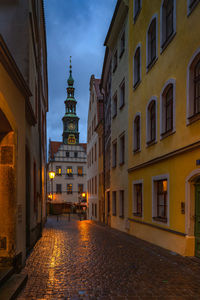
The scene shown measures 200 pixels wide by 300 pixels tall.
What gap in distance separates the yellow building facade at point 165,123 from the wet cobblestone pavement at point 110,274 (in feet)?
3.80

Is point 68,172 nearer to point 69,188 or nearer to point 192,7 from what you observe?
point 69,188

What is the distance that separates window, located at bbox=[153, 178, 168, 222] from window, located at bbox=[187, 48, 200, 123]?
304 cm

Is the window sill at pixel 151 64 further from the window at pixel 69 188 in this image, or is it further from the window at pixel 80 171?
the window at pixel 69 188

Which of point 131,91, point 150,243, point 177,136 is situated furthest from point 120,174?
point 177,136

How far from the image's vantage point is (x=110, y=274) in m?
7.03

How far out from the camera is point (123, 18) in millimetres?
17000

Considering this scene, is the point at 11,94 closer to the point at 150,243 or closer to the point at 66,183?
the point at 150,243

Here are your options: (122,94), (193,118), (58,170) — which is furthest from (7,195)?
(58,170)

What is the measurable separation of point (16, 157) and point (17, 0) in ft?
17.2

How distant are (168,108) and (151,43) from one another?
3.73 meters

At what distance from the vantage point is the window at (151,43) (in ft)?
40.2

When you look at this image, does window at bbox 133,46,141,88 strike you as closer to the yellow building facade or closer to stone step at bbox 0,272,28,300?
the yellow building facade

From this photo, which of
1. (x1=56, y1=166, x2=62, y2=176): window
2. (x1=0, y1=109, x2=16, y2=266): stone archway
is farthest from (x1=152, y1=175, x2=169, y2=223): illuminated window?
(x1=56, y1=166, x2=62, y2=176): window

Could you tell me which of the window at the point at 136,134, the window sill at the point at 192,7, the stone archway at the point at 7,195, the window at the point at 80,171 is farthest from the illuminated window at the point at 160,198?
the window at the point at 80,171
